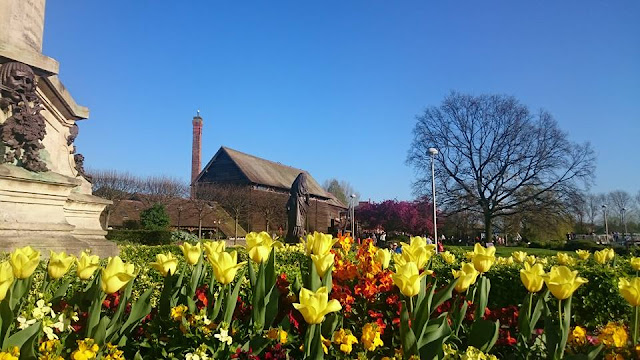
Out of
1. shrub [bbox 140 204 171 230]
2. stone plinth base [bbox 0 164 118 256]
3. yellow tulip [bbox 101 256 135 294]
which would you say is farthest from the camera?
shrub [bbox 140 204 171 230]

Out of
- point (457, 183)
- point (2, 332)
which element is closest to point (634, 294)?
point (2, 332)

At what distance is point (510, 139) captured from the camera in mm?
32562

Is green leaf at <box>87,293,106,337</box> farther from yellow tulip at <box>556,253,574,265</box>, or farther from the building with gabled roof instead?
the building with gabled roof

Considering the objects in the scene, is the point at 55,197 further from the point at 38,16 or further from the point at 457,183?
the point at 457,183

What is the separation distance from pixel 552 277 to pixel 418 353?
0.93 m

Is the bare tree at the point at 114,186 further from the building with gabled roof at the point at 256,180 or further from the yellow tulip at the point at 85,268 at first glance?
the yellow tulip at the point at 85,268

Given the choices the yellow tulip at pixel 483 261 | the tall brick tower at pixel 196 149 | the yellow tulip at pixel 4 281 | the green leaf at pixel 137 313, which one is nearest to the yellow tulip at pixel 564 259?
the yellow tulip at pixel 483 261

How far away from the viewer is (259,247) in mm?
2986

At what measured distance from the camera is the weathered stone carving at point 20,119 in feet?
24.6

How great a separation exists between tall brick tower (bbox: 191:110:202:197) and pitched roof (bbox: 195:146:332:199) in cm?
811

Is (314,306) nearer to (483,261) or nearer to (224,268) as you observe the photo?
(224,268)

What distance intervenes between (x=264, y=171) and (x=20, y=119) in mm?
46347

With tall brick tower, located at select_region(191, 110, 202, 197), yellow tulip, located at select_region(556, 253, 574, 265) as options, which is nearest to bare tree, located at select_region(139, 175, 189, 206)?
tall brick tower, located at select_region(191, 110, 202, 197)

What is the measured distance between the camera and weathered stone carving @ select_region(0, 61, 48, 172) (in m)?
7.50
